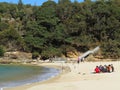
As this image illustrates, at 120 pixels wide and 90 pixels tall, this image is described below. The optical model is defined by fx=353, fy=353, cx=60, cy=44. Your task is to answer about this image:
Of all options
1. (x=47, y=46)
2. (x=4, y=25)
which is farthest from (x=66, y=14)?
(x=4, y=25)

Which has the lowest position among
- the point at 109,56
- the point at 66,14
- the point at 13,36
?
the point at 109,56

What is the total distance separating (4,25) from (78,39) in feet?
57.8

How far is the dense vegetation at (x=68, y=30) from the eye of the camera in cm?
7269

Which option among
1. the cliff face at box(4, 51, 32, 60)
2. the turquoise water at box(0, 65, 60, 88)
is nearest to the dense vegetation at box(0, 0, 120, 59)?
the cliff face at box(4, 51, 32, 60)

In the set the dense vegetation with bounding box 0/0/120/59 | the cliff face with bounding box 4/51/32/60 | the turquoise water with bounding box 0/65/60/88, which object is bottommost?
the turquoise water with bounding box 0/65/60/88

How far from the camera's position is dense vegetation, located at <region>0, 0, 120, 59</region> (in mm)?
72688

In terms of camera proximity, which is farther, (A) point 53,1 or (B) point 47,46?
(A) point 53,1

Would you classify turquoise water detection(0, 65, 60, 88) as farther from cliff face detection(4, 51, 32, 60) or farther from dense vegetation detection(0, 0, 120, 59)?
cliff face detection(4, 51, 32, 60)

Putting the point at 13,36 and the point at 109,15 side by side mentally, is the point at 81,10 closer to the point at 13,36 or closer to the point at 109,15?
the point at 109,15

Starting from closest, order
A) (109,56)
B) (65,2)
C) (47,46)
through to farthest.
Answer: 1. (109,56)
2. (47,46)
3. (65,2)

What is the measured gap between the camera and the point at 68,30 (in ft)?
247

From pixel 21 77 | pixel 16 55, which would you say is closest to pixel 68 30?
pixel 16 55

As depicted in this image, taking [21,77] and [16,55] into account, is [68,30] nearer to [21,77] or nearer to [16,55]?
[16,55]

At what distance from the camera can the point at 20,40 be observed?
7550 centimetres
